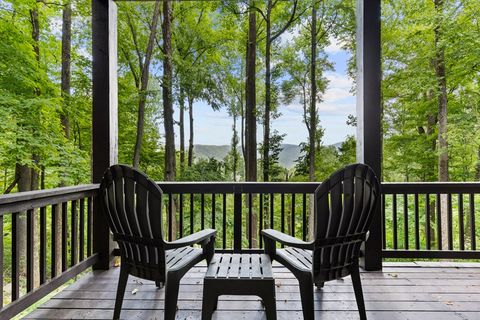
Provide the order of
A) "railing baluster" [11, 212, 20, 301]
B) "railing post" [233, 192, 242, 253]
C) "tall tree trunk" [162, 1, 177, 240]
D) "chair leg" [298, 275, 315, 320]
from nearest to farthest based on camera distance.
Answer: "chair leg" [298, 275, 315, 320] < "railing baluster" [11, 212, 20, 301] < "railing post" [233, 192, 242, 253] < "tall tree trunk" [162, 1, 177, 240]

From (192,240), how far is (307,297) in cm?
80

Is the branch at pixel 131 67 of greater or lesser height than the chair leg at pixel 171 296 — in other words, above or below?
above

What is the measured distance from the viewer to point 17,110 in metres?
6.36

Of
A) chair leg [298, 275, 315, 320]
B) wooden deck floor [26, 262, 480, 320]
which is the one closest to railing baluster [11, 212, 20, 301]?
wooden deck floor [26, 262, 480, 320]

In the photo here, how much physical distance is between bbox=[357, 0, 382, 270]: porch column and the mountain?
6969mm

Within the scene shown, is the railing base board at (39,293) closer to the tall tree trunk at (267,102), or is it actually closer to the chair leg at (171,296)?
the chair leg at (171,296)

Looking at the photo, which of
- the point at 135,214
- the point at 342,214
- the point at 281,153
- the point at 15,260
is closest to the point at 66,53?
the point at 281,153

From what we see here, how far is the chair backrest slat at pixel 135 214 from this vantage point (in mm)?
1888

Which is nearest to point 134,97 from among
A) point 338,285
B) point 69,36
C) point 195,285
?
point 69,36

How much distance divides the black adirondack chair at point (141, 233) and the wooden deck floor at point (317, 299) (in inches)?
14.9

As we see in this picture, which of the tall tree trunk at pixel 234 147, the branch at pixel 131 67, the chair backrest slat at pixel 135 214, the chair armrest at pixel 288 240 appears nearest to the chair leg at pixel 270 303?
the chair armrest at pixel 288 240

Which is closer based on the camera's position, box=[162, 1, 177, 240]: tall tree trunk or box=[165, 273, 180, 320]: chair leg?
box=[165, 273, 180, 320]: chair leg

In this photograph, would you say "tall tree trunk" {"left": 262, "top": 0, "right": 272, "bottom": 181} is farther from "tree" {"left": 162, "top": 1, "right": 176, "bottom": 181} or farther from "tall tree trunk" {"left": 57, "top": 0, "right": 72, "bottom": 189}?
"tall tree trunk" {"left": 57, "top": 0, "right": 72, "bottom": 189}

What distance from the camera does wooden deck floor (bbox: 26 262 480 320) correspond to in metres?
2.12
